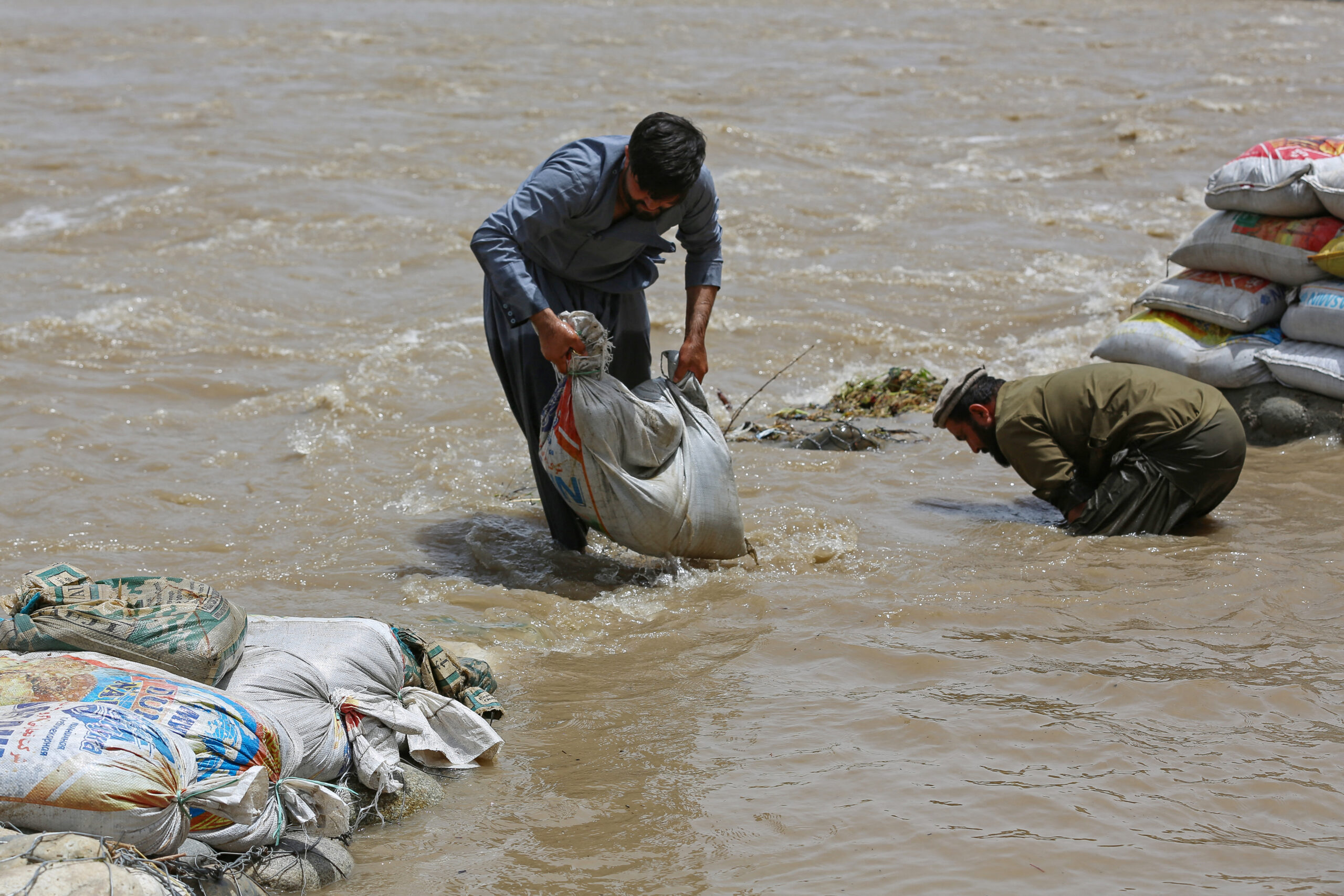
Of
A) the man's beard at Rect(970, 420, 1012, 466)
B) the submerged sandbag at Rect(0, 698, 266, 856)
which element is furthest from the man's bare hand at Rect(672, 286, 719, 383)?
the submerged sandbag at Rect(0, 698, 266, 856)

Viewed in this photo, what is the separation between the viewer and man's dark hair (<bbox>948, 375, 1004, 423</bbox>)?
4.66 m

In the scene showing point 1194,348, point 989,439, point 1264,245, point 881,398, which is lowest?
point 881,398

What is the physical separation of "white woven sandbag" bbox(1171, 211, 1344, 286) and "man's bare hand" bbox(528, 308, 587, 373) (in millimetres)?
3298

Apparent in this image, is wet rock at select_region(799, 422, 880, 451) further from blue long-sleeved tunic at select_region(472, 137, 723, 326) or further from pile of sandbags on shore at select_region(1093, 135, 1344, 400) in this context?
blue long-sleeved tunic at select_region(472, 137, 723, 326)

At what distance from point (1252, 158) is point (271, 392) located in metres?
4.94

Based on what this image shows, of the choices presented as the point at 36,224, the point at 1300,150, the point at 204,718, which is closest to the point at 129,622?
the point at 204,718

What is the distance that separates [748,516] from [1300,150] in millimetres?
3011

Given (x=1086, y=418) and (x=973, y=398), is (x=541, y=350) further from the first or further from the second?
(x=1086, y=418)

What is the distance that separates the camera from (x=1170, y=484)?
14.8ft

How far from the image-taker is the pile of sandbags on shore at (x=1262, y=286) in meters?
5.23

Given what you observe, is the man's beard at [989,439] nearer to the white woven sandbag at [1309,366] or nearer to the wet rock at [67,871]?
the white woven sandbag at [1309,366]

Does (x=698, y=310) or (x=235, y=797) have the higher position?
(x=698, y=310)

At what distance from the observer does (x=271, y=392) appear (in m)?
6.43

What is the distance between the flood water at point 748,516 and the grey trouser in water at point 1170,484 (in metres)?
0.22
